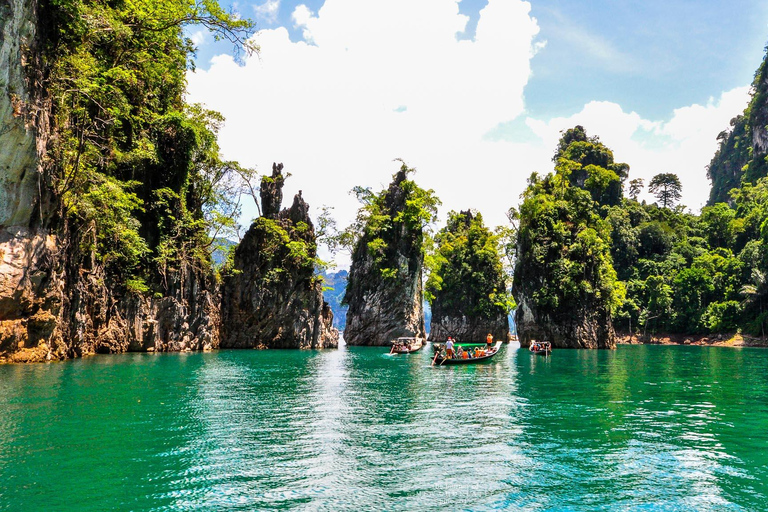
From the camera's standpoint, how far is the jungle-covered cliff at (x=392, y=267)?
6184cm

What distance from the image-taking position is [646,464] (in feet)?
34.6

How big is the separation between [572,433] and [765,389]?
15.2 m

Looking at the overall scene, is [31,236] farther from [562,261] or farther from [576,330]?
[576,330]

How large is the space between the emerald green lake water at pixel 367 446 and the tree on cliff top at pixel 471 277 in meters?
51.9

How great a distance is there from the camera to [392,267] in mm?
61875

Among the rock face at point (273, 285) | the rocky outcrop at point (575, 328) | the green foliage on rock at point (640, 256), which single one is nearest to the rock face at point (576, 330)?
the rocky outcrop at point (575, 328)

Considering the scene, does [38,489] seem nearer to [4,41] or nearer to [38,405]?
[38,405]

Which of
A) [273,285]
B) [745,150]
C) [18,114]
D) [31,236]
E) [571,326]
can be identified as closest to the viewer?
[18,114]

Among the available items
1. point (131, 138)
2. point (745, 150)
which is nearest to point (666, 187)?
point (745, 150)

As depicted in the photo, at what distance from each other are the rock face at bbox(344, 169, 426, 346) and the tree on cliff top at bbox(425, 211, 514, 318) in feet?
32.5

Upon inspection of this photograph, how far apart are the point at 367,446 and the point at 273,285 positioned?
41.7m

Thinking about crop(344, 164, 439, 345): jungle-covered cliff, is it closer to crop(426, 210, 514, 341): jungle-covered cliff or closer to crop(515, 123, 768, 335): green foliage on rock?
crop(426, 210, 514, 341): jungle-covered cliff

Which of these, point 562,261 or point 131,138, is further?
point 562,261

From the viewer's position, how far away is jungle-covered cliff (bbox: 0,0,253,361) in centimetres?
2166
